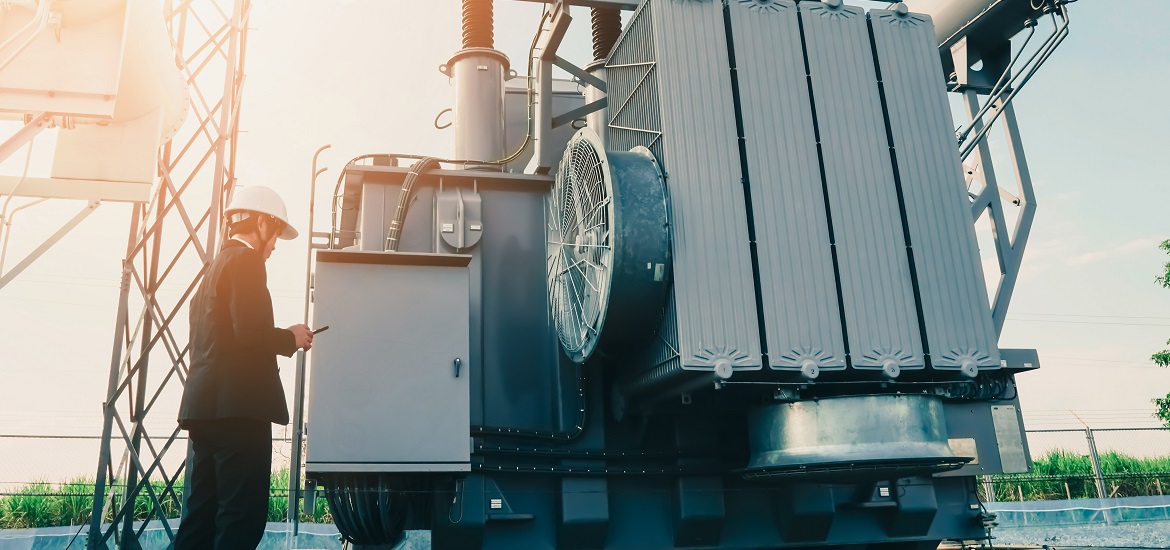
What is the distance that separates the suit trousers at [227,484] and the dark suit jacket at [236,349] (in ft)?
0.26

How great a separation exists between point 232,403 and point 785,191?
354 centimetres

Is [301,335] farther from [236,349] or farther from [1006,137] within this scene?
[1006,137]

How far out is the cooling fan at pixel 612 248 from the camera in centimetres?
495

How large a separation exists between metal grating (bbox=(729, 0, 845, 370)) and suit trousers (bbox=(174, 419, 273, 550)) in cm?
291

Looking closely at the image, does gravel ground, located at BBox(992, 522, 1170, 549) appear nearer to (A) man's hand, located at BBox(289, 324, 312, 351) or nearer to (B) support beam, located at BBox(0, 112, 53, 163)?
(A) man's hand, located at BBox(289, 324, 312, 351)

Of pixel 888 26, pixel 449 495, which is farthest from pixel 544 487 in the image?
pixel 888 26

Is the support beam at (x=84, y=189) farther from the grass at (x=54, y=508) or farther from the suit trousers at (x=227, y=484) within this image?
the grass at (x=54, y=508)

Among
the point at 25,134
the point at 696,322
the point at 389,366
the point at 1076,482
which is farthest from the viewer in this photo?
the point at 1076,482

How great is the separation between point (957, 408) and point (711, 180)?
282 centimetres

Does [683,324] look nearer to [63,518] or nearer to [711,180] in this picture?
[711,180]

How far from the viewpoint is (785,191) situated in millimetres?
5199

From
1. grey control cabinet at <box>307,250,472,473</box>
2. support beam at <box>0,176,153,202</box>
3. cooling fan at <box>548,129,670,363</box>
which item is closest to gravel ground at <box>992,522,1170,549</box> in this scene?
cooling fan at <box>548,129,670,363</box>

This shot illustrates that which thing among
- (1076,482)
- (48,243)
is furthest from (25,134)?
(1076,482)

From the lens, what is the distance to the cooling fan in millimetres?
4949
